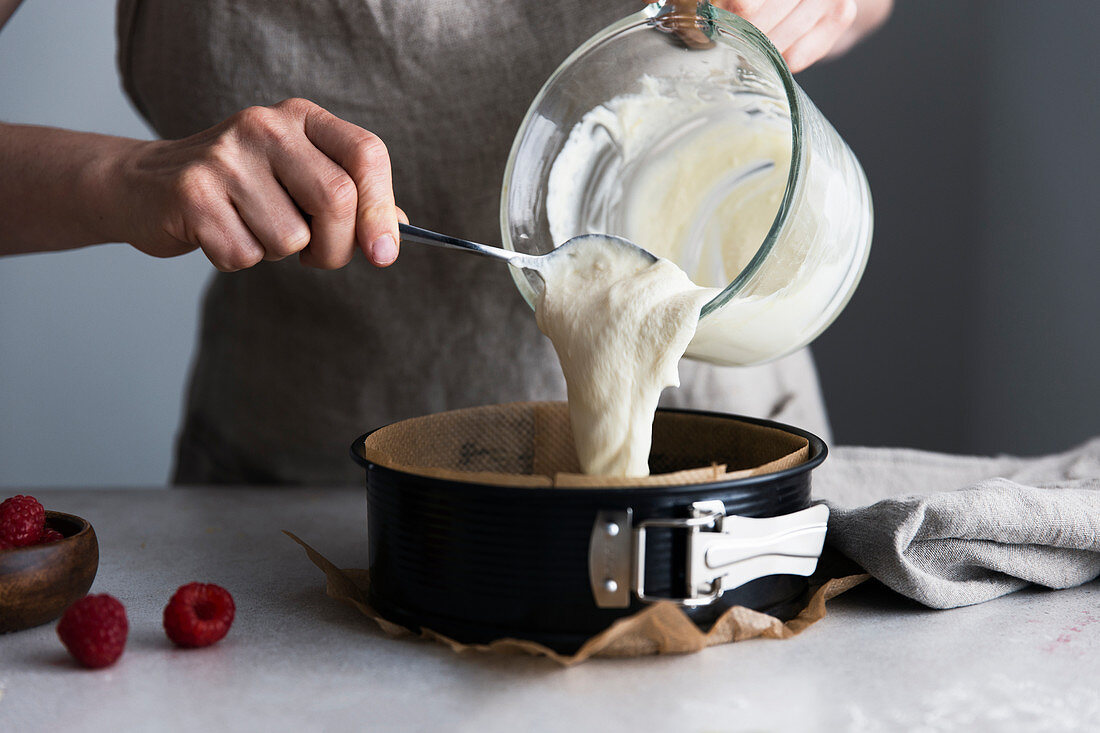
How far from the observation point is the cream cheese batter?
0.81m

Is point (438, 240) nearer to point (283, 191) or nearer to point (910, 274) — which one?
point (283, 191)

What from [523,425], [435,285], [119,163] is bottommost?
[523,425]

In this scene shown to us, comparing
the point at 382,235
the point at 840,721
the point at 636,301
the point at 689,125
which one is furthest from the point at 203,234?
the point at 840,721

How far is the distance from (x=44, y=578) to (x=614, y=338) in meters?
0.45

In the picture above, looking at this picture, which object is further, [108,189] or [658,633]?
[108,189]

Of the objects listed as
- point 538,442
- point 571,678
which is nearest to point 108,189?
point 538,442

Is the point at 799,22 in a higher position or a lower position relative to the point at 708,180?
higher

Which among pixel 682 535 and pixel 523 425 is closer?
pixel 682 535

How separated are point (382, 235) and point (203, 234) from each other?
0.43 feet

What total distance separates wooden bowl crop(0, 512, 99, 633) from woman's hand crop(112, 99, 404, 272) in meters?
0.23

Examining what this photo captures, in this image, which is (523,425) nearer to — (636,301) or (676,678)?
(636,301)

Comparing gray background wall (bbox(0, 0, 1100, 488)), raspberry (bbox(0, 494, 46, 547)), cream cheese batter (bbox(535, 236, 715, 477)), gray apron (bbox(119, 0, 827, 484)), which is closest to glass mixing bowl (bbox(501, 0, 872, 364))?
cream cheese batter (bbox(535, 236, 715, 477))

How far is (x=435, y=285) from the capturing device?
3.76 ft

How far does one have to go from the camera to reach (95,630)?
68cm
